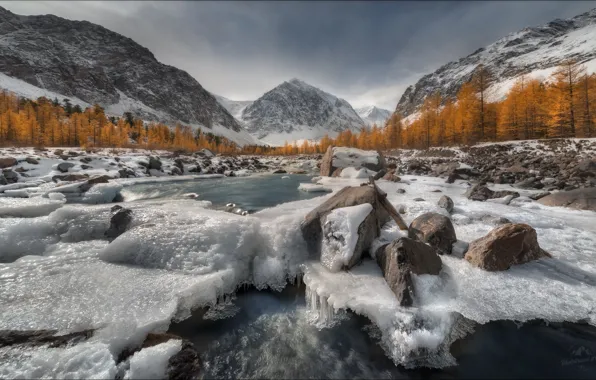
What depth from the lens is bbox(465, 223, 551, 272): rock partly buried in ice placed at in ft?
18.6

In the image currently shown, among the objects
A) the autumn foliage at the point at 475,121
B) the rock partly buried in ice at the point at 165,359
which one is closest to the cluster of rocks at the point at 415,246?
the rock partly buried in ice at the point at 165,359

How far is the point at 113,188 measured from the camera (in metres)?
16.3

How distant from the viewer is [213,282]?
557 cm

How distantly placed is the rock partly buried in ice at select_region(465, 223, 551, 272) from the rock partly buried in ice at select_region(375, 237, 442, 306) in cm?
107

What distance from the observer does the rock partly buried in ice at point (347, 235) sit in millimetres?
6203

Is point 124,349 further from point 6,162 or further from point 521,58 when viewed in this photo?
point 521,58

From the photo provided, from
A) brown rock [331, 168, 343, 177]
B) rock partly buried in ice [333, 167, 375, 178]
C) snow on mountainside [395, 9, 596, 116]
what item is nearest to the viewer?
rock partly buried in ice [333, 167, 375, 178]

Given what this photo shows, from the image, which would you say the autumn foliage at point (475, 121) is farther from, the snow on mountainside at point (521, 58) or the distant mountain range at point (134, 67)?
the distant mountain range at point (134, 67)

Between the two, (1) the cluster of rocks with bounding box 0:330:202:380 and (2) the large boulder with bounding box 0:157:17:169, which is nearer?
(1) the cluster of rocks with bounding box 0:330:202:380

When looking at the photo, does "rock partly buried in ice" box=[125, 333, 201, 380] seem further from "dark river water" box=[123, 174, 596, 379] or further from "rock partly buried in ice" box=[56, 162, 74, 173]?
"rock partly buried in ice" box=[56, 162, 74, 173]

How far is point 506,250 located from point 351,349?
4.42 meters

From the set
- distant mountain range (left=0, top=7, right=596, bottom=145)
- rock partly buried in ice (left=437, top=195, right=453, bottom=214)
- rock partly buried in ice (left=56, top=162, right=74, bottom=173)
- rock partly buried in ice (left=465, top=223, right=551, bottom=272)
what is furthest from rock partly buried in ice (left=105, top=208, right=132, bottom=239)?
distant mountain range (left=0, top=7, right=596, bottom=145)

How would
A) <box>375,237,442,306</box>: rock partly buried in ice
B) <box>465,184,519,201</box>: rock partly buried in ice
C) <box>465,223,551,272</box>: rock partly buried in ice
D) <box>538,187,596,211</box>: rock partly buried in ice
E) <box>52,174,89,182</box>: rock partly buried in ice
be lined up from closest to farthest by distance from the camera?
<box>375,237,442,306</box>: rock partly buried in ice
<box>465,223,551,272</box>: rock partly buried in ice
<box>538,187,596,211</box>: rock partly buried in ice
<box>465,184,519,201</box>: rock partly buried in ice
<box>52,174,89,182</box>: rock partly buried in ice

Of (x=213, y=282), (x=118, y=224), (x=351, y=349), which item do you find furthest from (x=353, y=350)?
(x=118, y=224)
